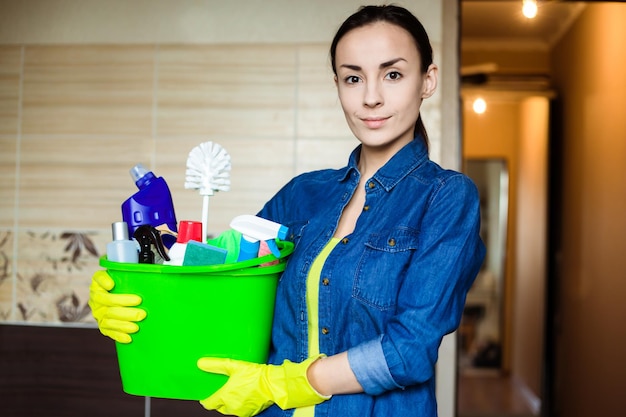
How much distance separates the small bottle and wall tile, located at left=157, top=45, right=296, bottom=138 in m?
1.03

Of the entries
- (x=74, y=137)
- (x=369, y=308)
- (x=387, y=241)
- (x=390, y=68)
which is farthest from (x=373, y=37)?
(x=74, y=137)

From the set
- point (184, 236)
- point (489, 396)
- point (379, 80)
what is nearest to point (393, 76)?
point (379, 80)

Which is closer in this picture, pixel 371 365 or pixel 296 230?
pixel 371 365

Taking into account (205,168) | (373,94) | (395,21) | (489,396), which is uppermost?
(395,21)

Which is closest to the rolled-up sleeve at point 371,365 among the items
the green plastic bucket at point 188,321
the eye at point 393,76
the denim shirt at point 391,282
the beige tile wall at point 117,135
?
the denim shirt at point 391,282

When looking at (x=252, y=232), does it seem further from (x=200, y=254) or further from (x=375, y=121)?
(x=375, y=121)

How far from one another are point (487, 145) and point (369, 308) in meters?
4.60

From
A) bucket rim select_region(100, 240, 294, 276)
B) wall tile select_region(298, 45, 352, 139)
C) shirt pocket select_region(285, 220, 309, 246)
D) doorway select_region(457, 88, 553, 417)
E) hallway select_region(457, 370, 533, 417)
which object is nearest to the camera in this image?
bucket rim select_region(100, 240, 294, 276)

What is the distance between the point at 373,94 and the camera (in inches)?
42.3

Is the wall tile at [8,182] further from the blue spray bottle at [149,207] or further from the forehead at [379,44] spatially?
the forehead at [379,44]

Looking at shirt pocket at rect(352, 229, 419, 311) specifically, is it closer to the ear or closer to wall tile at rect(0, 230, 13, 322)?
the ear

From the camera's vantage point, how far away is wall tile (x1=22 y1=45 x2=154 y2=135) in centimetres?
205

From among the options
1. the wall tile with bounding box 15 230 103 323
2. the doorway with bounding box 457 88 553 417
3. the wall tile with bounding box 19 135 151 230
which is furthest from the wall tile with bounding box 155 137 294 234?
the doorway with bounding box 457 88 553 417

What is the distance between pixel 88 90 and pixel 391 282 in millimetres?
A: 1393
